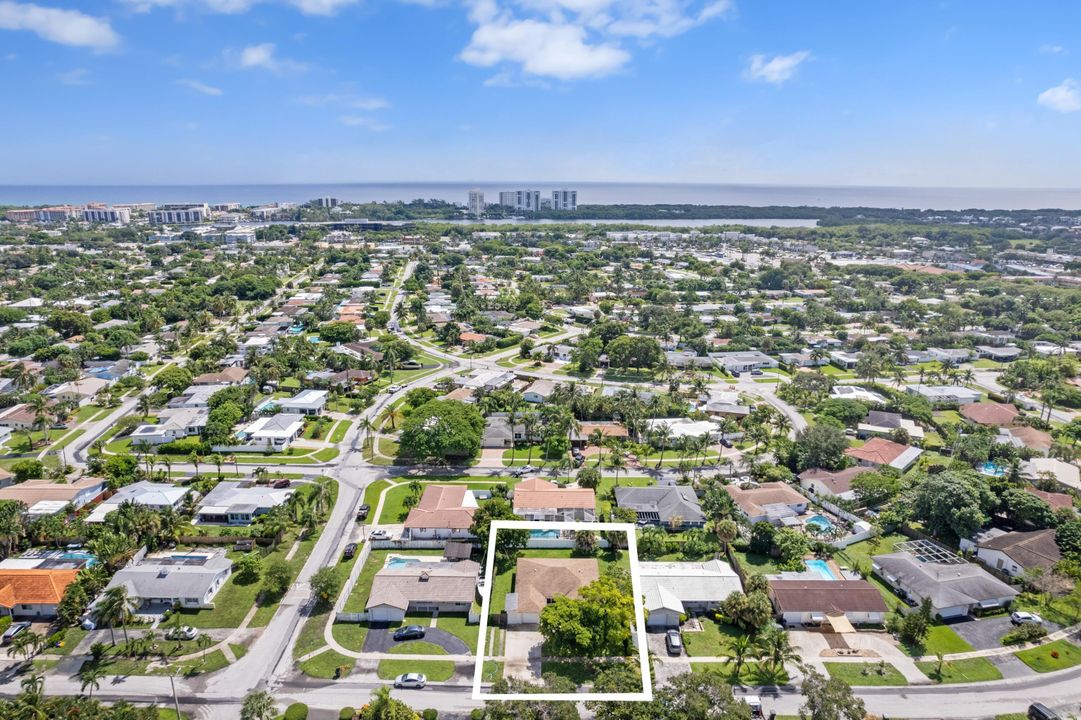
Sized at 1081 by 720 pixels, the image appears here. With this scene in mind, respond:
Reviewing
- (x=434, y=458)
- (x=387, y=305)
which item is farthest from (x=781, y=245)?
(x=434, y=458)

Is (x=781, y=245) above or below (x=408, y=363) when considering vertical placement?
above

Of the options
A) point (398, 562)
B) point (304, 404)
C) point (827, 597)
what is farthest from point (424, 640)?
point (304, 404)

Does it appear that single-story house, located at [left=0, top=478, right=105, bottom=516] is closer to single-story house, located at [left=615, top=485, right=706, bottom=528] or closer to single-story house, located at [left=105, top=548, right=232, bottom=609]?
single-story house, located at [left=105, top=548, right=232, bottom=609]

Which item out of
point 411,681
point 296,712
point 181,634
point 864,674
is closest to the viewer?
point 296,712

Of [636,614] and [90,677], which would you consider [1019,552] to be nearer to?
[636,614]

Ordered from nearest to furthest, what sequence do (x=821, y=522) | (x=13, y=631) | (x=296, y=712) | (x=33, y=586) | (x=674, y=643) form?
1. (x=296, y=712)
2. (x=674, y=643)
3. (x=13, y=631)
4. (x=33, y=586)
5. (x=821, y=522)

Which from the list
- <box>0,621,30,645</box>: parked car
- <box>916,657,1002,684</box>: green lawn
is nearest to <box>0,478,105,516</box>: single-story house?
<box>0,621,30,645</box>: parked car

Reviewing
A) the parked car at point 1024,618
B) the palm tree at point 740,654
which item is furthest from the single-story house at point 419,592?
the parked car at point 1024,618

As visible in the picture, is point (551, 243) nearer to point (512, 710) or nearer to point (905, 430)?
point (905, 430)
